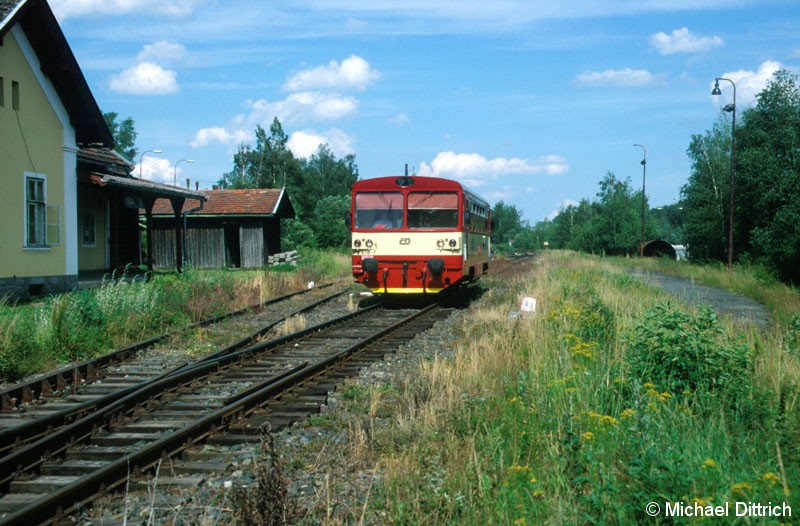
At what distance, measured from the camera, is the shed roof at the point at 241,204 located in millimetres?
35281

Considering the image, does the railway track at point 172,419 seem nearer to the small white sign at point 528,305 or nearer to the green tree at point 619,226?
the small white sign at point 528,305

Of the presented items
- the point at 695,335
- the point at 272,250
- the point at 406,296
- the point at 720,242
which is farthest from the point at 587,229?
the point at 695,335

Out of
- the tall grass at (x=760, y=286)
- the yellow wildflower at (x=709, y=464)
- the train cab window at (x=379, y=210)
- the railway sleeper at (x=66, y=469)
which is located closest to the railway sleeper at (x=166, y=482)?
the railway sleeper at (x=66, y=469)

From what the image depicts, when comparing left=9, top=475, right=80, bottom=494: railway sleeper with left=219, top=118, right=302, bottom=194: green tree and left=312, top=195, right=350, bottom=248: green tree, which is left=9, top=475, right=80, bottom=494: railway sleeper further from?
left=219, top=118, right=302, bottom=194: green tree

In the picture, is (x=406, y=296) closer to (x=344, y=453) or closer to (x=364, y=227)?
(x=364, y=227)

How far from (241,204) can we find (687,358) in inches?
1237

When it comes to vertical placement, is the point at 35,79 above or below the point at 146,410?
above

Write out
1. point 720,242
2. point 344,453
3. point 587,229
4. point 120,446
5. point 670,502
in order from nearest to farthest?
point 670,502 → point 344,453 → point 120,446 → point 720,242 → point 587,229

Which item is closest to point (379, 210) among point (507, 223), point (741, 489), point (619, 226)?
point (741, 489)

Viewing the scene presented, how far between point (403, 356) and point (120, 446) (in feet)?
16.4

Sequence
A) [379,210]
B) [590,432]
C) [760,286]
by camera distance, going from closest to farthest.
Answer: [590,432], [379,210], [760,286]

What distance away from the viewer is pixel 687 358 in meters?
6.58

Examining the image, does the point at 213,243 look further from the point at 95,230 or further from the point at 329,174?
the point at 329,174

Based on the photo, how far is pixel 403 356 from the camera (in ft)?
34.0
